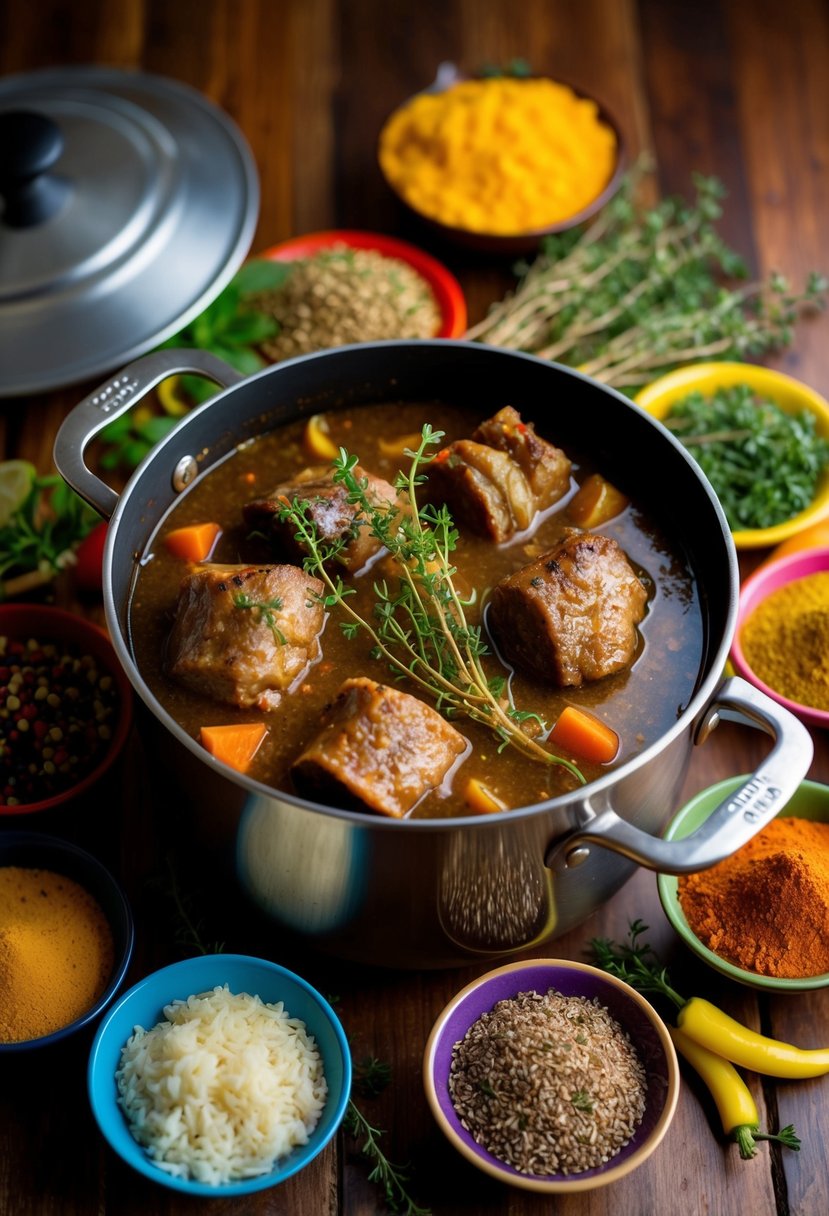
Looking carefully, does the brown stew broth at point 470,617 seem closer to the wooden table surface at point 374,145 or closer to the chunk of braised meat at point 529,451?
the chunk of braised meat at point 529,451

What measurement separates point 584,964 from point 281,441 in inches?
64.1

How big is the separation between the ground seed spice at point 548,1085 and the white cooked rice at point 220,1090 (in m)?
0.34

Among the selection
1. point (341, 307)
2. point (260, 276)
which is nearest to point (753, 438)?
point (341, 307)

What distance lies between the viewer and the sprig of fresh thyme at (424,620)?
281 centimetres

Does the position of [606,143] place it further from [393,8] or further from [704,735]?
[704,735]

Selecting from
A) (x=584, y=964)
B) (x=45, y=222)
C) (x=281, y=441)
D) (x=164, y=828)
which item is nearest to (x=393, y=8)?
(x=45, y=222)

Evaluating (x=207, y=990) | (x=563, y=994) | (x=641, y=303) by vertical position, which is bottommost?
(x=207, y=990)

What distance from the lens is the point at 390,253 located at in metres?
4.50

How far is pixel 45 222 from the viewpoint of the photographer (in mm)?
3887

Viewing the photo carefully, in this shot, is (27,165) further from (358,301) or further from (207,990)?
(207,990)

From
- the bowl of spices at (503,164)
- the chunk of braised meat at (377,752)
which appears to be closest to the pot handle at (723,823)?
the chunk of braised meat at (377,752)

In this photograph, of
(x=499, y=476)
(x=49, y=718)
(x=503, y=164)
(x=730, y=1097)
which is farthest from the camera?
(x=503, y=164)

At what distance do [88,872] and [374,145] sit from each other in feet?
10.6

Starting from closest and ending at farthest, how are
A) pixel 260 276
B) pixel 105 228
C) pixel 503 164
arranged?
pixel 105 228, pixel 260 276, pixel 503 164
